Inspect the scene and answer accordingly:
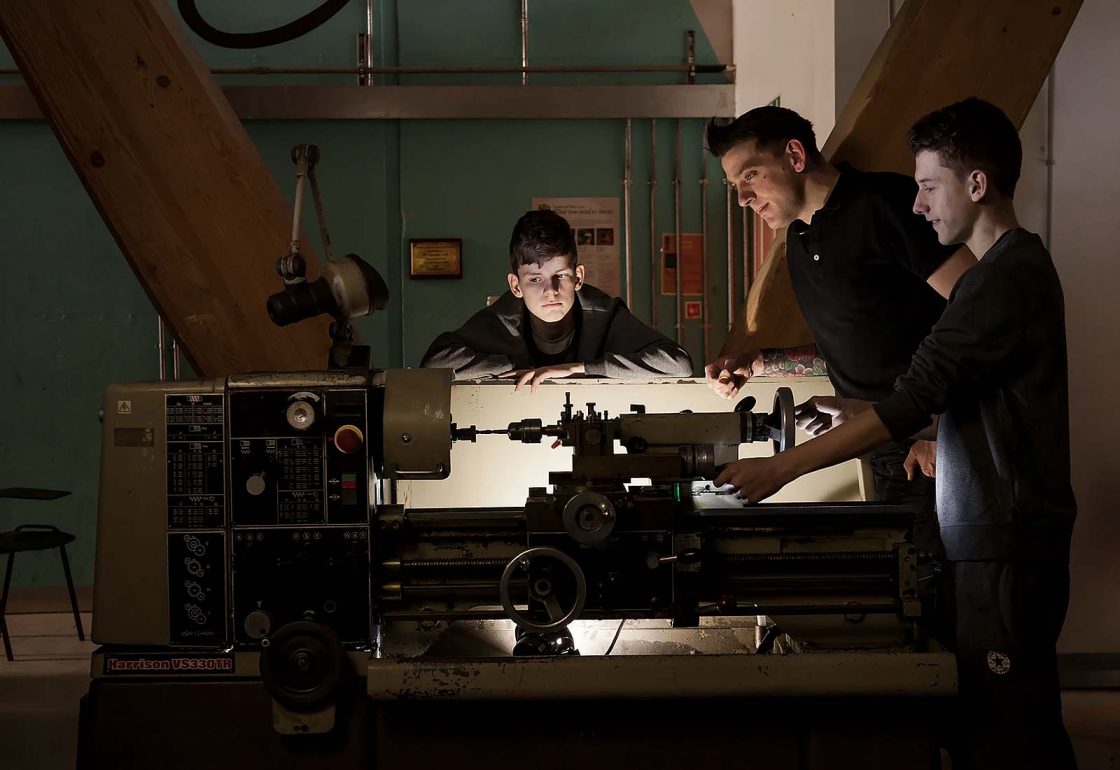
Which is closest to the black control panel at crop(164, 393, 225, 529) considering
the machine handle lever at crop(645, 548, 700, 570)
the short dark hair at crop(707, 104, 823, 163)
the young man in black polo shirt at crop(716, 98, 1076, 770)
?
the machine handle lever at crop(645, 548, 700, 570)

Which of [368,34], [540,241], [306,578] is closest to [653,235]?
[368,34]

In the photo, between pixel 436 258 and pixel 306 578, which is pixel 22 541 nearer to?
pixel 436 258

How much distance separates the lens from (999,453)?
1.34 meters

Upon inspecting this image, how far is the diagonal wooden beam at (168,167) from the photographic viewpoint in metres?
2.30

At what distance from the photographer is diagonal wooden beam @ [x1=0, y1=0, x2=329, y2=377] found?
90.5 inches

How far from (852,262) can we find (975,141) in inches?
20.0

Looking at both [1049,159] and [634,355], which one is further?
[1049,159]

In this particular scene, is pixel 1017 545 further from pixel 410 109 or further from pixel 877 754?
pixel 410 109

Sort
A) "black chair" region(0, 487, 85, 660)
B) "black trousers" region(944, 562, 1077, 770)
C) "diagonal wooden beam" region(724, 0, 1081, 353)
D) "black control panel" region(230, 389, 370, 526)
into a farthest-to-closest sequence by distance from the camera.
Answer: "black chair" region(0, 487, 85, 660) < "diagonal wooden beam" region(724, 0, 1081, 353) < "black control panel" region(230, 389, 370, 526) < "black trousers" region(944, 562, 1077, 770)

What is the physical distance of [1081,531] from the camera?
2602 millimetres

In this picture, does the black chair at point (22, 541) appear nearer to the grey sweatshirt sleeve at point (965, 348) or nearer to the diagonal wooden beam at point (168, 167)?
the diagonal wooden beam at point (168, 167)

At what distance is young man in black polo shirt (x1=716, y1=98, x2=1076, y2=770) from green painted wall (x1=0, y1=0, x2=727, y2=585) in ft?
8.39

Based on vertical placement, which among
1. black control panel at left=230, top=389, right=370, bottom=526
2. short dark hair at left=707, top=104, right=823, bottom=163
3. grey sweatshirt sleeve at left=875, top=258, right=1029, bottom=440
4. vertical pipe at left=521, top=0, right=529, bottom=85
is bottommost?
black control panel at left=230, top=389, right=370, bottom=526

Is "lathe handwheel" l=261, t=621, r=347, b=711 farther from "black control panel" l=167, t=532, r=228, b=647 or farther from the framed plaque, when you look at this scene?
the framed plaque
